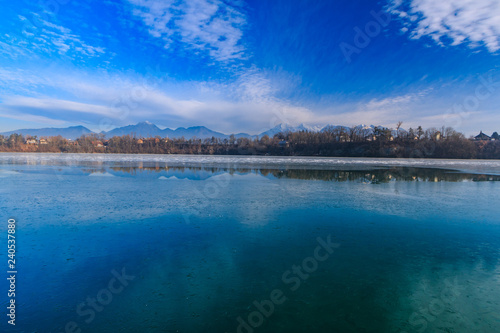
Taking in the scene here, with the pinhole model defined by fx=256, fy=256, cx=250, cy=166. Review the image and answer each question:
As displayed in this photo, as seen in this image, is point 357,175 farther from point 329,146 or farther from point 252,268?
point 329,146

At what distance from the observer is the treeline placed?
225ft

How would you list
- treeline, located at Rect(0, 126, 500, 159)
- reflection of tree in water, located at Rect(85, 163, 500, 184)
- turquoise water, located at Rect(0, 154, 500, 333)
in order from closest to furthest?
1. turquoise water, located at Rect(0, 154, 500, 333)
2. reflection of tree in water, located at Rect(85, 163, 500, 184)
3. treeline, located at Rect(0, 126, 500, 159)

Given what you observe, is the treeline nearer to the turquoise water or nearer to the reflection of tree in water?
the reflection of tree in water

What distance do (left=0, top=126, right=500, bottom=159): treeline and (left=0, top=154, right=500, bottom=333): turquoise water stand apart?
232 ft

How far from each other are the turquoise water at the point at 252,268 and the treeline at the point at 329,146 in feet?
232

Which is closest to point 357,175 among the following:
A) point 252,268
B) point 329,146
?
point 252,268

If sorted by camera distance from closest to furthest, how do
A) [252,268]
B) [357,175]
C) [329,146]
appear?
[252,268] < [357,175] < [329,146]

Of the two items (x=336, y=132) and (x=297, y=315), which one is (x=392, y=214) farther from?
(x=336, y=132)

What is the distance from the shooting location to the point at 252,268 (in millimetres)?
5148

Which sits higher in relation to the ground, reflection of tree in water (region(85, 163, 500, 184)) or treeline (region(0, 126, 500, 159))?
treeline (region(0, 126, 500, 159))

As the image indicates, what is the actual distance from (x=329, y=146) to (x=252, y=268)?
269 ft

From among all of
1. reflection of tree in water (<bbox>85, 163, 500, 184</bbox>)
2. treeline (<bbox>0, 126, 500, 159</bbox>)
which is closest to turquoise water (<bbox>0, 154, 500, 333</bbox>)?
reflection of tree in water (<bbox>85, 163, 500, 184</bbox>)

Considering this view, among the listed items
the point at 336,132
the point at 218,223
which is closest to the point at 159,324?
the point at 218,223

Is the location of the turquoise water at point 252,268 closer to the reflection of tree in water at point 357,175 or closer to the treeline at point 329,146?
the reflection of tree in water at point 357,175
